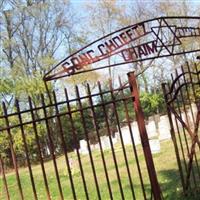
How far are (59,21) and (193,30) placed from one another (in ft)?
94.0

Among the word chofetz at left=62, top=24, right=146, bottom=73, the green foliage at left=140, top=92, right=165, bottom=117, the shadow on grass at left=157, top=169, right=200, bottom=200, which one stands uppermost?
the word chofetz at left=62, top=24, right=146, bottom=73

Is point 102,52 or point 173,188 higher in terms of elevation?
point 102,52

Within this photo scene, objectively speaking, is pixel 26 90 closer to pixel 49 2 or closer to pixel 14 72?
pixel 14 72

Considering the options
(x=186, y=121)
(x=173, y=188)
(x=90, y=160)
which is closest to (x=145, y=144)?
(x=90, y=160)

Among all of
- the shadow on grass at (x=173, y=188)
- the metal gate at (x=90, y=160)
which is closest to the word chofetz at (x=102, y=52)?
the metal gate at (x=90, y=160)

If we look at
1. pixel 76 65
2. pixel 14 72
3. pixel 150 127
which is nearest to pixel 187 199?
pixel 76 65

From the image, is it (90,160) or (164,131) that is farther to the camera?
(164,131)

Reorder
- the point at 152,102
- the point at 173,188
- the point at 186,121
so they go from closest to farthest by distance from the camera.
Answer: the point at 186,121
the point at 173,188
the point at 152,102

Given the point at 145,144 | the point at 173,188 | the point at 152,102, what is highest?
the point at 145,144

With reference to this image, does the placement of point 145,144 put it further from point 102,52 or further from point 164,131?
point 164,131

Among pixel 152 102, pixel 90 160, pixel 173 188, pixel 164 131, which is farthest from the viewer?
pixel 152 102

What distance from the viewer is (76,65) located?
19.7 feet

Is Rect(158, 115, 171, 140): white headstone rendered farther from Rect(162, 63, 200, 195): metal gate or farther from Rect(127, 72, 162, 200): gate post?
Rect(127, 72, 162, 200): gate post

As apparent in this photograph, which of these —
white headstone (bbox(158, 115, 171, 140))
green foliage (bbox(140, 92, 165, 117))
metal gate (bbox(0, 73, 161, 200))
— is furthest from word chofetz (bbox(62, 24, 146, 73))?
green foliage (bbox(140, 92, 165, 117))
